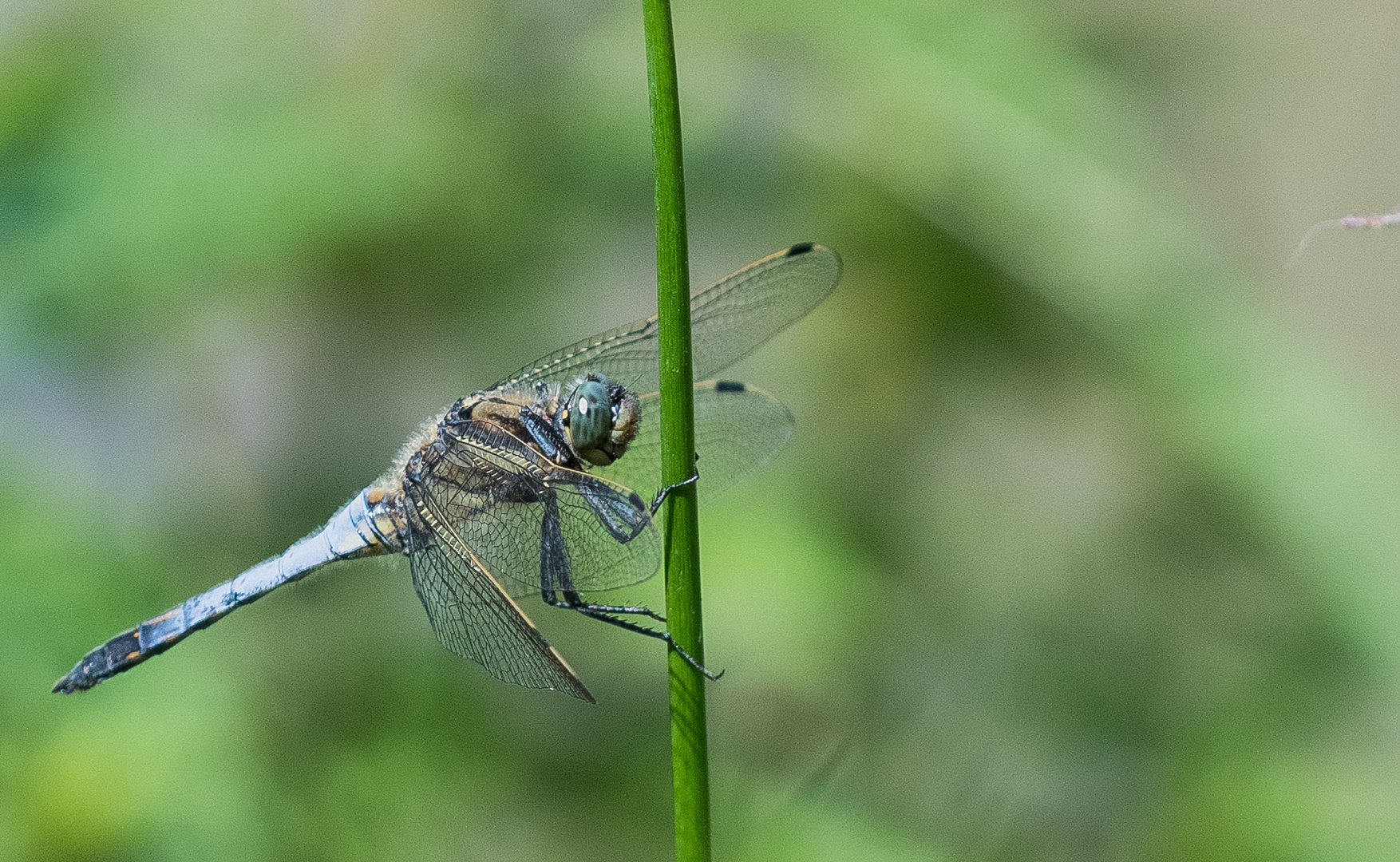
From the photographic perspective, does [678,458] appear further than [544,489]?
No

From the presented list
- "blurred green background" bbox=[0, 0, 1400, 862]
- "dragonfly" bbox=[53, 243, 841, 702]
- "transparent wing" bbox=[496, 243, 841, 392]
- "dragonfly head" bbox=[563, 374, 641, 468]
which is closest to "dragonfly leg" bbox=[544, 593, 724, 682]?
"dragonfly" bbox=[53, 243, 841, 702]

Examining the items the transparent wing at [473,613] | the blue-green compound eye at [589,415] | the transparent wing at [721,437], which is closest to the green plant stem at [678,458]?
the transparent wing at [473,613]

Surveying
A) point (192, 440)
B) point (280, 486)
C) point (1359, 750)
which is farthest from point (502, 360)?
point (1359, 750)

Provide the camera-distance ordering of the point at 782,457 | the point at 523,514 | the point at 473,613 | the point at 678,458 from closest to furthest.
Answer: the point at 678,458 < the point at 473,613 < the point at 523,514 < the point at 782,457

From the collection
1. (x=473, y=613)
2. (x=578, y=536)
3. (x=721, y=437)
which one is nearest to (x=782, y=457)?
(x=721, y=437)

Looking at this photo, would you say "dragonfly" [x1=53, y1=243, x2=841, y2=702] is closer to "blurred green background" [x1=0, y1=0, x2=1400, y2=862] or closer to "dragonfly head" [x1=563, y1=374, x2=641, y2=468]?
"dragonfly head" [x1=563, y1=374, x2=641, y2=468]

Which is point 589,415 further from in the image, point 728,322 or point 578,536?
point 728,322

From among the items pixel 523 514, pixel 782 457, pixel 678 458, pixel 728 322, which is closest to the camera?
pixel 678 458
